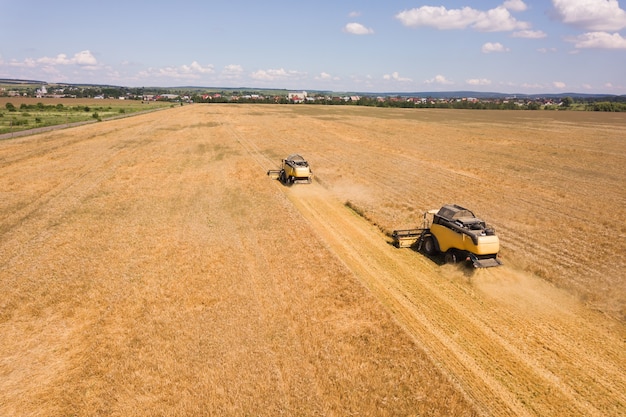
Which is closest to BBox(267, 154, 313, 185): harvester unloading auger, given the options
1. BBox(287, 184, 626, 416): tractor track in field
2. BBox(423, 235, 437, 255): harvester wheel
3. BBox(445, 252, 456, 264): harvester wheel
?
BBox(287, 184, 626, 416): tractor track in field

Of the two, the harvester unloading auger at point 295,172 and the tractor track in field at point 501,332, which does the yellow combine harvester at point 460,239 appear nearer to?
the tractor track in field at point 501,332

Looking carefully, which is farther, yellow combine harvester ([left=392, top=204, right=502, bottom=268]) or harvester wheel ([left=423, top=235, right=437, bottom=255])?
harvester wheel ([left=423, top=235, right=437, bottom=255])

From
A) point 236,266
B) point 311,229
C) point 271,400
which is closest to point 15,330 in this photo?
point 236,266

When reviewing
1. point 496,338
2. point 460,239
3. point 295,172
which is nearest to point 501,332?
point 496,338

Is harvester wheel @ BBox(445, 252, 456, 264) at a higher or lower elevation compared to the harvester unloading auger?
lower

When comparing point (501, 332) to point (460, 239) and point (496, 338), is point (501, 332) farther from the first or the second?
point (460, 239)

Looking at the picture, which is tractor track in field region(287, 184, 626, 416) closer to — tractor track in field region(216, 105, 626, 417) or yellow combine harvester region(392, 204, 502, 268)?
A: tractor track in field region(216, 105, 626, 417)

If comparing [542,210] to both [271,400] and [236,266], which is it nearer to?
[236,266]
